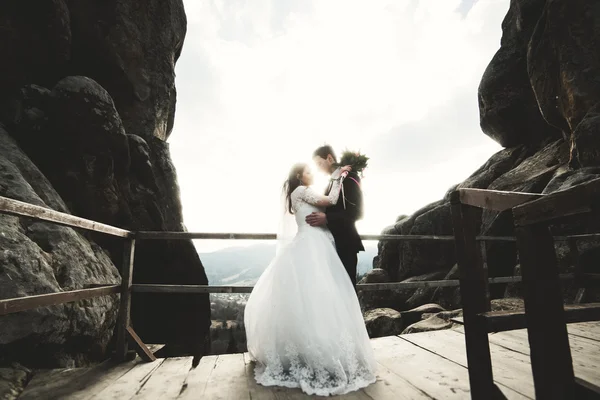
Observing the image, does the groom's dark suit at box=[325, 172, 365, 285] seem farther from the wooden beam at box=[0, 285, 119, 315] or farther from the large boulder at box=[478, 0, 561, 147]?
the large boulder at box=[478, 0, 561, 147]

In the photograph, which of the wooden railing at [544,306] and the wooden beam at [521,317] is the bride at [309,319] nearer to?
the wooden railing at [544,306]

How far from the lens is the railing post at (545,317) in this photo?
3.91 feet

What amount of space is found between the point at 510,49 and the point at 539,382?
21.9m

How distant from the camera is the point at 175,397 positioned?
2215 mm

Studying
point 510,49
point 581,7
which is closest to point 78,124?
point 581,7

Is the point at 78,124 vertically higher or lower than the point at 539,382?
higher

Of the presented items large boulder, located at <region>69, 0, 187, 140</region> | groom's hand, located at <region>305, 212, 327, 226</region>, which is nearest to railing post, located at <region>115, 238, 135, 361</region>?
groom's hand, located at <region>305, 212, 327, 226</region>

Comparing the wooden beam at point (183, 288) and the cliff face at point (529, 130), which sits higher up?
the cliff face at point (529, 130)

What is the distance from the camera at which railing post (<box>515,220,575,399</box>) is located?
119 centimetres

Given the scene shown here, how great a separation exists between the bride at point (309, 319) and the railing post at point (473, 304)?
0.96 m

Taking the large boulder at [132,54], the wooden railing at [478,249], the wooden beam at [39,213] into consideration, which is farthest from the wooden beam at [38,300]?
the large boulder at [132,54]

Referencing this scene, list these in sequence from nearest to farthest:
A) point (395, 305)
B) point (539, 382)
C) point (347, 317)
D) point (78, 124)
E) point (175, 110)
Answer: point (539, 382) < point (347, 317) < point (78, 124) < point (395, 305) < point (175, 110)

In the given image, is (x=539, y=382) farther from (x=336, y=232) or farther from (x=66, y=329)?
(x=66, y=329)

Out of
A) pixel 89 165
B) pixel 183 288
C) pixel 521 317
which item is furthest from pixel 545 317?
pixel 89 165
